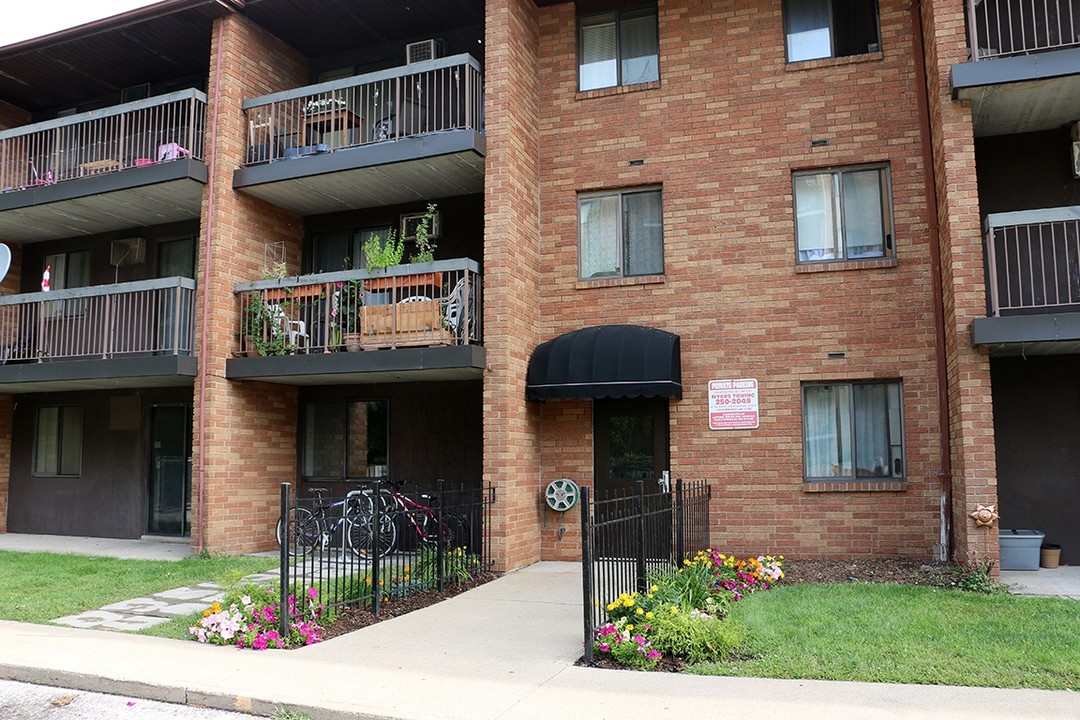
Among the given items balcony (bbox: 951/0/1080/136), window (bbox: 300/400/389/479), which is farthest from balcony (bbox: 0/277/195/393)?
balcony (bbox: 951/0/1080/136)

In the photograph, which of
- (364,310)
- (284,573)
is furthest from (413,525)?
(284,573)

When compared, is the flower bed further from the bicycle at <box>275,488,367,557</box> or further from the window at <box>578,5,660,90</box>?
the window at <box>578,5,660,90</box>

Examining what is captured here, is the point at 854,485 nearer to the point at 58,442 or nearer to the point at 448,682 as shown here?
the point at 448,682

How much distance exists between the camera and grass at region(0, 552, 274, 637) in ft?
31.0

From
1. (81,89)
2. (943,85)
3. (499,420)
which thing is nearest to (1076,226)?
(943,85)

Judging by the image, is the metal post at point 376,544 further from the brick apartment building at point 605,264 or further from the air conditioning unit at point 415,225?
the air conditioning unit at point 415,225

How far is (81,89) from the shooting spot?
16.7 meters

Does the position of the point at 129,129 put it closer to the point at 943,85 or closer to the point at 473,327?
the point at 473,327

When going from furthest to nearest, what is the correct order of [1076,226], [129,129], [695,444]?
[129,129]
[695,444]
[1076,226]

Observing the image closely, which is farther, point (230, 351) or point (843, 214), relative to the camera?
point (230, 351)

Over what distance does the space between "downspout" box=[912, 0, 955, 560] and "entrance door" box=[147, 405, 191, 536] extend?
1236 cm

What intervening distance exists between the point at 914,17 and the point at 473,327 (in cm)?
757

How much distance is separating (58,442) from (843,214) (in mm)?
15178

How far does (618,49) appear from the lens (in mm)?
13297
